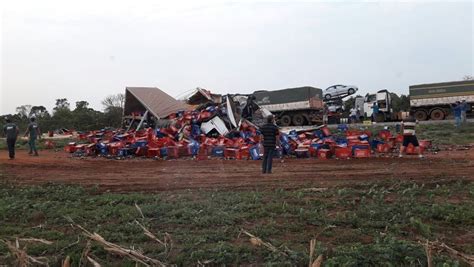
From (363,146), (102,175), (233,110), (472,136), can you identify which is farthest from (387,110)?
(102,175)

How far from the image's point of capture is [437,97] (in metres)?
32.0

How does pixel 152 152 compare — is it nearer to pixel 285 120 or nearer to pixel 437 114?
pixel 285 120

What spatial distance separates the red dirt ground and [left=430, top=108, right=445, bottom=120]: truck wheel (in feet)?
55.9

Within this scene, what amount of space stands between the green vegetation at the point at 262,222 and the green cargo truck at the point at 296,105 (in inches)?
961

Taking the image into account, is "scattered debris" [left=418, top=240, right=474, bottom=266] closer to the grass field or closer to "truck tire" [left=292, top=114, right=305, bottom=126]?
the grass field

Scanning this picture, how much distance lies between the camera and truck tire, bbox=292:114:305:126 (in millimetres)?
33812

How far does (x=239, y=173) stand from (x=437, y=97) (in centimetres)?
2431

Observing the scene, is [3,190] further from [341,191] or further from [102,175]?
[341,191]

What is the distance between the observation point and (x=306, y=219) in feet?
22.1

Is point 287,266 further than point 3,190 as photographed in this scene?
No

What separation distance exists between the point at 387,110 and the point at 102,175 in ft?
92.8

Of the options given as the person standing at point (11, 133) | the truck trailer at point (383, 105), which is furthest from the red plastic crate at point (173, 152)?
the truck trailer at point (383, 105)

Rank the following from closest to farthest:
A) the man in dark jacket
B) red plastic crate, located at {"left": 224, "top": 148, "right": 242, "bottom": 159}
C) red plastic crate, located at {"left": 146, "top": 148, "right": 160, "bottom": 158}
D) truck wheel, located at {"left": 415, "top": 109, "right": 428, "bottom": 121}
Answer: the man in dark jacket
red plastic crate, located at {"left": 224, "top": 148, "right": 242, "bottom": 159}
red plastic crate, located at {"left": 146, "top": 148, "right": 160, "bottom": 158}
truck wheel, located at {"left": 415, "top": 109, "right": 428, "bottom": 121}

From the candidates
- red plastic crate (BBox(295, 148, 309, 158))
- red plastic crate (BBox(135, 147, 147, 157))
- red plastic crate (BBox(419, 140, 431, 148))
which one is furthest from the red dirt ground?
red plastic crate (BBox(135, 147, 147, 157))
